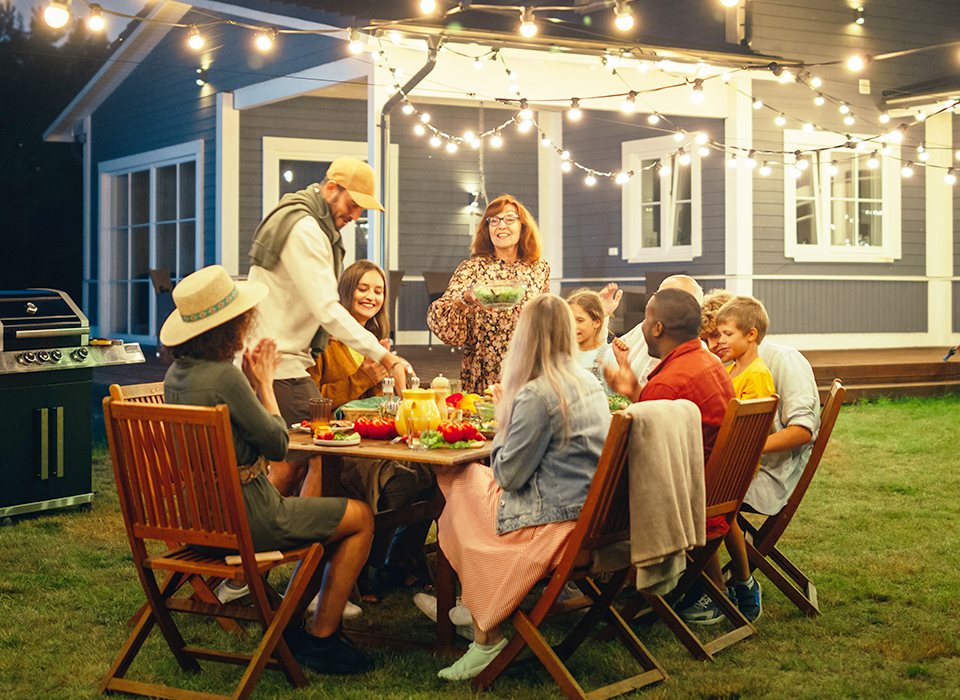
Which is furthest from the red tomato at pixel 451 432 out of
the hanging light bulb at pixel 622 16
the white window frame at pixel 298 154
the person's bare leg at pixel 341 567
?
the white window frame at pixel 298 154

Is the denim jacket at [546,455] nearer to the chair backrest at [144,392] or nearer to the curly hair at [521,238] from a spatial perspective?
the chair backrest at [144,392]

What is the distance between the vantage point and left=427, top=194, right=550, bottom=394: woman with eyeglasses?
4.52 m

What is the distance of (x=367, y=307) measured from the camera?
4359 mm

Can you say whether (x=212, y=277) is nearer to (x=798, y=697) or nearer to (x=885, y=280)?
(x=798, y=697)

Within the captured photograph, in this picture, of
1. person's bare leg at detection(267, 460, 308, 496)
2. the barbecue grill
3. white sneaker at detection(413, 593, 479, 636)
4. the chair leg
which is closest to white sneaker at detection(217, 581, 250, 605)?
person's bare leg at detection(267, 460, 308, 496)

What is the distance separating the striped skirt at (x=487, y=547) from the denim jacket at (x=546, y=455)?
54 millimetres

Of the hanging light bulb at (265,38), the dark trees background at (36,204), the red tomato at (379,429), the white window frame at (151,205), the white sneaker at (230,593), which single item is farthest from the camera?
the dark trees background at (36,204)

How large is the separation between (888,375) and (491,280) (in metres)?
7.16

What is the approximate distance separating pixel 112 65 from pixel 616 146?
7253mm

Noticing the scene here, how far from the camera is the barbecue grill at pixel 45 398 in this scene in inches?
205

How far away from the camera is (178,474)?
9.09ft

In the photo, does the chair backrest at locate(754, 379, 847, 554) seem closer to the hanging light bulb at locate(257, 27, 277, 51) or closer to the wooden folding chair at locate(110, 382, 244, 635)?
the wooden folding chair at locate(110, 382, 244, 635)

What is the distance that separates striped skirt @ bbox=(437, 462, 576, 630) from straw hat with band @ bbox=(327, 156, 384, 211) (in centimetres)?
112

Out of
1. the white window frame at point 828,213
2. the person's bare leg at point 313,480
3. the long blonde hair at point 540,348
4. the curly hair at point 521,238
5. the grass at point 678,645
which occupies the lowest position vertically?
the grass at point 678,645
